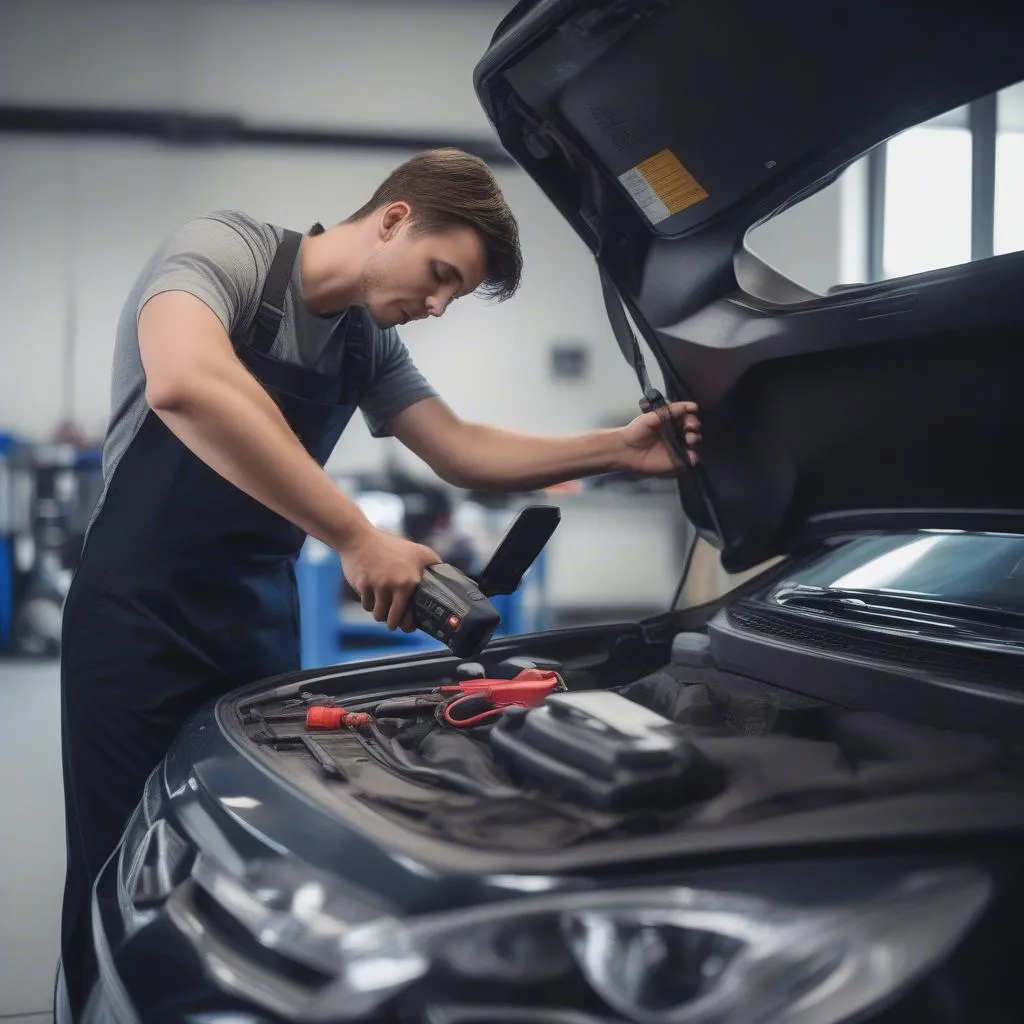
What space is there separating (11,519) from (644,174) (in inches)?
197

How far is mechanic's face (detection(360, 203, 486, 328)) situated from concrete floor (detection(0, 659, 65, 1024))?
1.39m

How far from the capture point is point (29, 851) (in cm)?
263

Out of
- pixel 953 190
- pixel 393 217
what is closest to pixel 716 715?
pixel 393 217

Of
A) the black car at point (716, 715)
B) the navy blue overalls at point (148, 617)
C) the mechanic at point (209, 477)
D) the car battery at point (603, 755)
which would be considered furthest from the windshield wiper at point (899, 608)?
the navy blue overalls at point (148, 617)

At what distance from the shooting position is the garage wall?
19.0ft

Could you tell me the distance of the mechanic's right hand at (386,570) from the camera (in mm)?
1142

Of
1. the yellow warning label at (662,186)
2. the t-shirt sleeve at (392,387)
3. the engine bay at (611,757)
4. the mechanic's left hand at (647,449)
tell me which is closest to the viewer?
the engine bay at (611,757)

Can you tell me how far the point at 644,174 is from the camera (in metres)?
1.27

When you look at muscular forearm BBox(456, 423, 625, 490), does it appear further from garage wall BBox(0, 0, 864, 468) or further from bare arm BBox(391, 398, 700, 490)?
garage wall BBox(0, 0, 864, 468)

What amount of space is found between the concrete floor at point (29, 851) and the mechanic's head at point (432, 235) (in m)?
1.41

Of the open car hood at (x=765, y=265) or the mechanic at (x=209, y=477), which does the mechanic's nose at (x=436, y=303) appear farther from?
the open car hood at (x=765, y=265)

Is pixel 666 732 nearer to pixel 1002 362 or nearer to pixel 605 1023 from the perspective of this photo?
pixel 605 1023

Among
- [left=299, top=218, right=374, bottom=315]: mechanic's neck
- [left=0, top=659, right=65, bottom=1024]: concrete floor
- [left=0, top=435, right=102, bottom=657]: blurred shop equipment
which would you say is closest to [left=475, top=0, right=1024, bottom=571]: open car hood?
[left=299, top=218, right=374, bottom=315]: mechanic's neck

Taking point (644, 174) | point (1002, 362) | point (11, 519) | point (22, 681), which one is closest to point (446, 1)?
point (11, 519)
